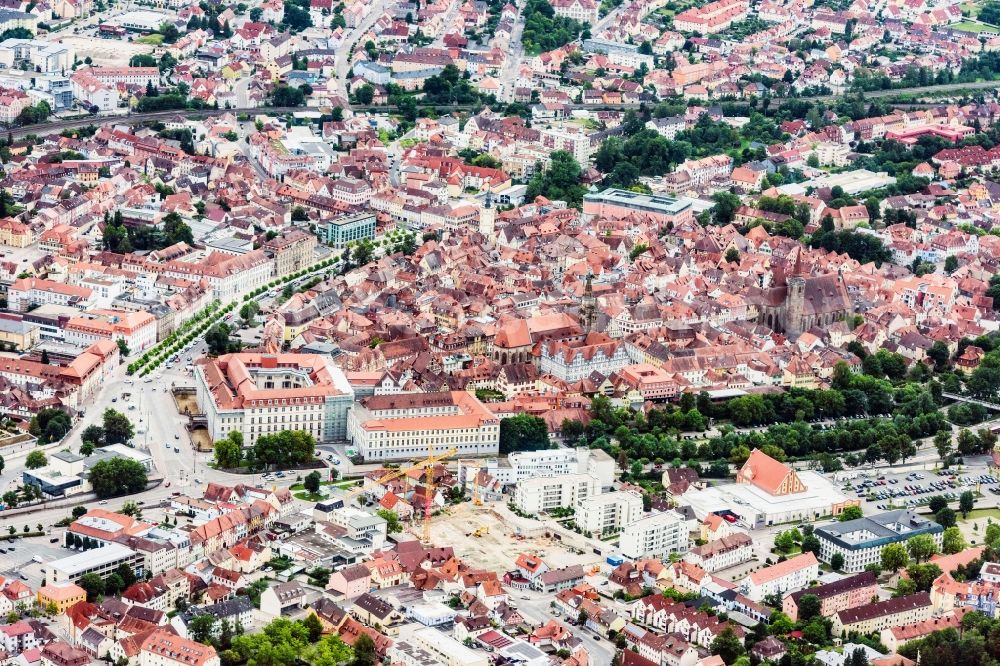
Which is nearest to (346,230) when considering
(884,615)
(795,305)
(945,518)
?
(795,305)

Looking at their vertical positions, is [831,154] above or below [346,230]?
below

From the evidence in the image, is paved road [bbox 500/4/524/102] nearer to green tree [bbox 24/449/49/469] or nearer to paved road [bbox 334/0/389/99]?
paved road [bbox 334/0/389/99]

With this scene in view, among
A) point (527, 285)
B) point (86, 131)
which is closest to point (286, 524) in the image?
point (527, 285)

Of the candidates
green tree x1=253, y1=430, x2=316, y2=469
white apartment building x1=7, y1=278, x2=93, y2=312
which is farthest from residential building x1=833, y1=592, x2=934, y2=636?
white apartment building x1=7, y1=278, x2=93, y2=312

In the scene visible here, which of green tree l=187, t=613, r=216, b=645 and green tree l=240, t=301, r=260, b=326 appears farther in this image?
green tree l=240, t=301, r=260, b=326

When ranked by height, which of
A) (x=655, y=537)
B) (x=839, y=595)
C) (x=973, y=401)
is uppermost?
(x=655, y=537)

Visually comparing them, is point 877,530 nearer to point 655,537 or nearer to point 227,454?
point 655,537
